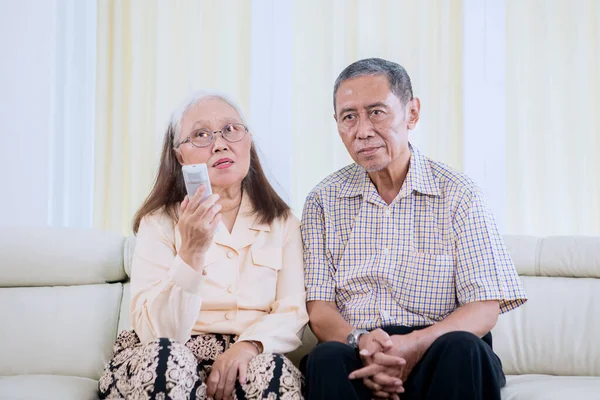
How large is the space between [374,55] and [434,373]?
6.51 feet

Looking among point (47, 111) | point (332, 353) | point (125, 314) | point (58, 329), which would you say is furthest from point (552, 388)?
point (47, 111)

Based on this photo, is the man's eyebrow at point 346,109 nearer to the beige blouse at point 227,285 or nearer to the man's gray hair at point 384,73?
the man's gray hair at point 384,73

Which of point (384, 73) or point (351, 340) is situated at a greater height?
point (384, 73)

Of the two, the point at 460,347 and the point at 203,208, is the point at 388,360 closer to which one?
the point at 460,347

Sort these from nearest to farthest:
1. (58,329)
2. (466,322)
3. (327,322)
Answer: (466,322) → (327,322) → (58,329)

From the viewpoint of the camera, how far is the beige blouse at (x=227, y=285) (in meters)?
1.63

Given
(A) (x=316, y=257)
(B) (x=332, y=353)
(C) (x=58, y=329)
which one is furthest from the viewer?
(C) (x=58, y=329)

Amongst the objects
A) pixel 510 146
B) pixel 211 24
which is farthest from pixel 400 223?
pixel 211 24

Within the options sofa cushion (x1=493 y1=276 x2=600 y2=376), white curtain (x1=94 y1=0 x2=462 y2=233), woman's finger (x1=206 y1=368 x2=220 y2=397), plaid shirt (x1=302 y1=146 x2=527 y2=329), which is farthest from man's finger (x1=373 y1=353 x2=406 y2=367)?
white curtain (x1=94 y1=0 x2=462 y2=233)

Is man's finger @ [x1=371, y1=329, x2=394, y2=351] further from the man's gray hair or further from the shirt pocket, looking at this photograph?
the man's gray hair

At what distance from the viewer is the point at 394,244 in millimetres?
1897

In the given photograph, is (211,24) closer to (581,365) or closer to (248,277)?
(248,277)

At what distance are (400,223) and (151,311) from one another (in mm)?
719

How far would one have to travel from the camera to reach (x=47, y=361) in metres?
2.10
